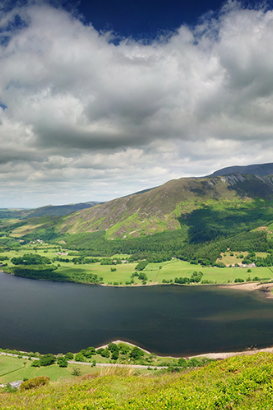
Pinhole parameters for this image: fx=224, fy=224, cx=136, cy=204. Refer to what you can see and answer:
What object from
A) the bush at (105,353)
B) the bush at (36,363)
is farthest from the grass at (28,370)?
the bush at (105,353)

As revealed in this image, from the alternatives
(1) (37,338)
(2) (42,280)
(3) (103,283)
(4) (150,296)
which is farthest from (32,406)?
(2) (42,280)

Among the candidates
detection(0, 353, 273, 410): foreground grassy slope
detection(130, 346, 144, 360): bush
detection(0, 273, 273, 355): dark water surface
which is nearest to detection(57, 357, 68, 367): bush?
detection(0, 273, 273, 355): dark water surface

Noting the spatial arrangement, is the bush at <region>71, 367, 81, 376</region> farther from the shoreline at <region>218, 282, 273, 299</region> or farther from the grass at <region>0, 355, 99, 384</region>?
the shoreline at <region>218, 282, 273, 299</region>

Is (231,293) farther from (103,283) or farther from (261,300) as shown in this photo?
(103,283)

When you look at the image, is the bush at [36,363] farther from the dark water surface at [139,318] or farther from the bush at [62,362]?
the dark water surface at [139,318]

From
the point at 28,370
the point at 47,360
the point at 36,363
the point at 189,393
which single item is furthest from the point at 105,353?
the point at 189,393

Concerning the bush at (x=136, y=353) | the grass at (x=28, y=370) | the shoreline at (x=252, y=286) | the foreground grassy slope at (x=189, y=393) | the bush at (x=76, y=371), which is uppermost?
the foreground grassy slope at (x=189, y=393)
